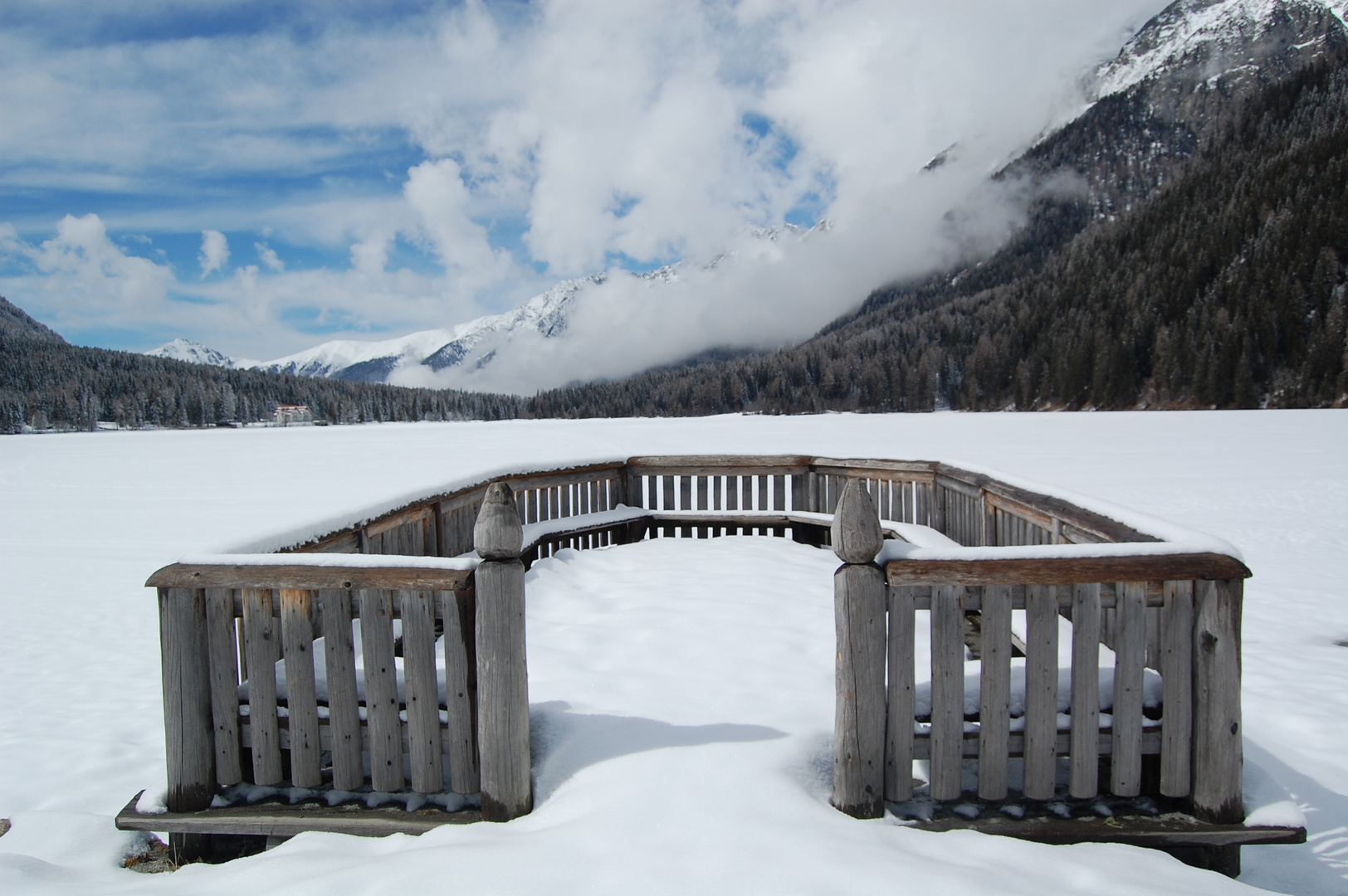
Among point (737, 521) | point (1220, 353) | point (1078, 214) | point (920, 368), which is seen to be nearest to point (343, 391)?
point (920, 368)

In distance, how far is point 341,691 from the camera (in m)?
2.93

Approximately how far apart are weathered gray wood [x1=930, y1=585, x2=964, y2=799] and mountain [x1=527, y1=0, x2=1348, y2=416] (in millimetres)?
74806

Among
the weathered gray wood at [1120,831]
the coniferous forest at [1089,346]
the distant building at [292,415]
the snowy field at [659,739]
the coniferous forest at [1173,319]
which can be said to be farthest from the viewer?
the distant building at [292,415]

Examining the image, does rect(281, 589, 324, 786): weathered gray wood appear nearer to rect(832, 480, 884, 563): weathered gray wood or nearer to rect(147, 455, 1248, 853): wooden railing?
rect(147, 455, 1248, 853): wooden railing

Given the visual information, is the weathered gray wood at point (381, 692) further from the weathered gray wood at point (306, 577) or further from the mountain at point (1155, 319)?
the mountain at point (1155, 319)

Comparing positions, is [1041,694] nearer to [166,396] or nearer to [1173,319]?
[1173,319]

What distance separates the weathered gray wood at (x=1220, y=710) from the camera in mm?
2775

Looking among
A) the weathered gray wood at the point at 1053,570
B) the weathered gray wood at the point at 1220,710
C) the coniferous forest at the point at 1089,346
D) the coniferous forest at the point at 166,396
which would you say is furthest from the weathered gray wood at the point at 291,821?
the coniferous forest at the point at 166,396

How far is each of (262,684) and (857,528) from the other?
8.39 ft

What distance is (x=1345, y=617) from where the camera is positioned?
653 centimetres

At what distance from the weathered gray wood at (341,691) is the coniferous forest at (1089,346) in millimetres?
77007

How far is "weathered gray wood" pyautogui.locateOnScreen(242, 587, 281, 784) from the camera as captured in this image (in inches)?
116

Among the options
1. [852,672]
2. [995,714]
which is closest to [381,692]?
[852,672]

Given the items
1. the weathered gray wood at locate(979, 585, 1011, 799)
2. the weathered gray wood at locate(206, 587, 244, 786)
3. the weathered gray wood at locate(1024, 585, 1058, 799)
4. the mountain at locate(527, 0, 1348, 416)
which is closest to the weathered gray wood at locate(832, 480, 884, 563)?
the weathered gray wood at locate(979, 585, 1011, 799)
